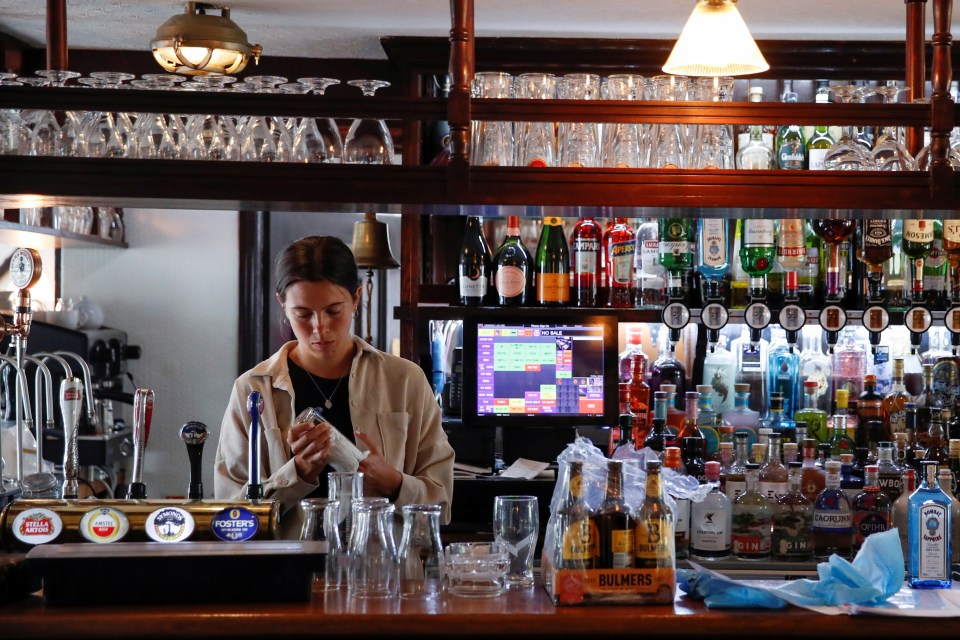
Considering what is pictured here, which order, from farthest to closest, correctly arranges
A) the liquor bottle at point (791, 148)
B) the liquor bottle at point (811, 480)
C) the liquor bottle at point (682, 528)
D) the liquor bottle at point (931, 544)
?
the liquor bottle at point (791, 148) < the liquor bottle at point (811, 480) < the liquor bottle at point (682, 528) < the liquor bottle at point (931, 544)

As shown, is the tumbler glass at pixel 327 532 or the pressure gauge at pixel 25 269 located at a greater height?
the pressure gauge at pixel 25 269

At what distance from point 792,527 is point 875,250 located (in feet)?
Result: 4.17

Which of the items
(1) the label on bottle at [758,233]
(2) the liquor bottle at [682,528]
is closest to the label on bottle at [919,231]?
(1) the label on bottle at [758,233]

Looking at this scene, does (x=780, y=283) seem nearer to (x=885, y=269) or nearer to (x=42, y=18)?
(x=885, y=269)

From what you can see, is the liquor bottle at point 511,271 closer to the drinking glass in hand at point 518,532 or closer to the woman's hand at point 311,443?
the woman's hand at point 311,443

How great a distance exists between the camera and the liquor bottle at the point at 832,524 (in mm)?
3078

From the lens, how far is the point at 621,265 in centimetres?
411

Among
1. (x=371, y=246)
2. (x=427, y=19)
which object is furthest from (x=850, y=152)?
(x=371, y=246)

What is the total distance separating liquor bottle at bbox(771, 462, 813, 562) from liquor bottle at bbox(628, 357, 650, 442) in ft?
3.08

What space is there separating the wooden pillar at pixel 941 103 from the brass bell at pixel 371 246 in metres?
2.23

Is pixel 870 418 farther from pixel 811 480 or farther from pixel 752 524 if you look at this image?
pixel 752 524

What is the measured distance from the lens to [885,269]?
159 inches

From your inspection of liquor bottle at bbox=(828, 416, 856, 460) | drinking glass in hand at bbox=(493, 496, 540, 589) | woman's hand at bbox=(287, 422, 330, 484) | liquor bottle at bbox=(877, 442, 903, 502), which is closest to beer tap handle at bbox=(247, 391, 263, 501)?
woman's hand at bbox=(287, 422, 330, 484)

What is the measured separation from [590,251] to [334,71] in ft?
4.96
